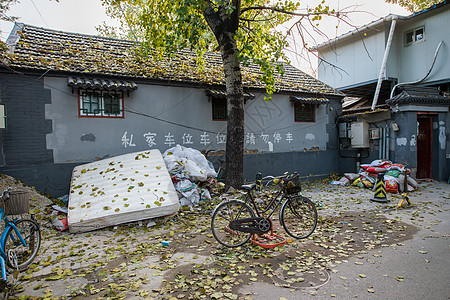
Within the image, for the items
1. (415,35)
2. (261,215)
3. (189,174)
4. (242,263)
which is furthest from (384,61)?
(242,263)

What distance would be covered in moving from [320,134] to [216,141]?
5219 mm

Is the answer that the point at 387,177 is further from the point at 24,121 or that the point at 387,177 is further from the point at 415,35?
the point at 24,121

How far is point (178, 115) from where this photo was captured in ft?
31.6

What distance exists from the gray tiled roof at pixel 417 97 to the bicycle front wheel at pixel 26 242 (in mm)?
11632

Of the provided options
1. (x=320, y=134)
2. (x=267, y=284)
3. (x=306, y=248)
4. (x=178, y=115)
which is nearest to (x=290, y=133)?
(x=320, y=134)

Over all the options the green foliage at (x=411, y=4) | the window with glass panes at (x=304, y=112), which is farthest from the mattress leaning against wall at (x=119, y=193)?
the green foliage at (x=411, y=4)

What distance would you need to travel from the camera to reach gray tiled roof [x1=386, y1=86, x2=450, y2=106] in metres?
10.3

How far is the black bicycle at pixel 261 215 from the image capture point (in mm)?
4777

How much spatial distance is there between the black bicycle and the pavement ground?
235 millimetres

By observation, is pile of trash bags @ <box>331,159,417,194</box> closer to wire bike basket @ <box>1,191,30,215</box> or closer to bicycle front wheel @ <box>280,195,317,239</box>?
bicycle front wheel @ <box>280,195,317,239</box>

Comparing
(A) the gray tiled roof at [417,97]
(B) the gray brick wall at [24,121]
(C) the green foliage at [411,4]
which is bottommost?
(B) the gray brick wall at [24,121]

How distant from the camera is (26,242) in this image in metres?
4.35

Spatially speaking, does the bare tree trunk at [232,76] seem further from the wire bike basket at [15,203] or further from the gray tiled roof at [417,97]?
the gray tiled roof at [417,97]

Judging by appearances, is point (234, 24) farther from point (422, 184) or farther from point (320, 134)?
point (422, 184)
